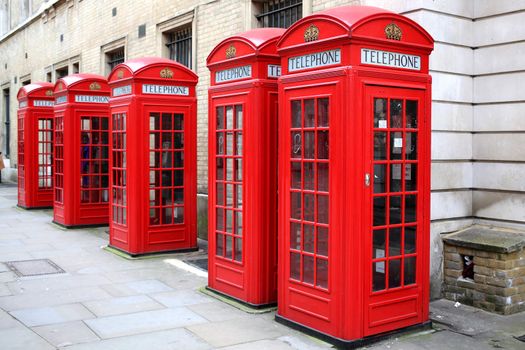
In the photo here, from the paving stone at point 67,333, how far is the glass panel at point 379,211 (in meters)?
2.75

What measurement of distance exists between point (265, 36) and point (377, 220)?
2.41 m

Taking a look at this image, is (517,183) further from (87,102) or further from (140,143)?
(87,102)

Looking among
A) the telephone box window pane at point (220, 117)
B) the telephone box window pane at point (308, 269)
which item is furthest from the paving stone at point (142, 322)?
the telephone box window pane at point (220, 117)

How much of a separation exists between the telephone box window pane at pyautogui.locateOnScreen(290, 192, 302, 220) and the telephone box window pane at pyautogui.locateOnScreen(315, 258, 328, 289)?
1.59 ft

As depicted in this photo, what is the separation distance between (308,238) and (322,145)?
89 centimetres

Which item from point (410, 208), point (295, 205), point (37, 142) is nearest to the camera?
point (410, 208)

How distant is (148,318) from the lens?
19.8 ft

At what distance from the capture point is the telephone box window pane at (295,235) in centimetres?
568

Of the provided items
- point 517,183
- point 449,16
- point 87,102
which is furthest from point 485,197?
point 87,102

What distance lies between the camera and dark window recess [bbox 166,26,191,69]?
12.5 m

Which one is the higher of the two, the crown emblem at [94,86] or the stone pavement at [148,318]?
the crown emblem at [94,86]

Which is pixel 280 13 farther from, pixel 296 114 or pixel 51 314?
pixel 51 314

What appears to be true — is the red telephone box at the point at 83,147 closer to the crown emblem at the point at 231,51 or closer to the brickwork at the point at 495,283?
the crown emblem at the point at 231,51

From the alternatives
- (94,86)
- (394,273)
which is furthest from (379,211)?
(94,86)
